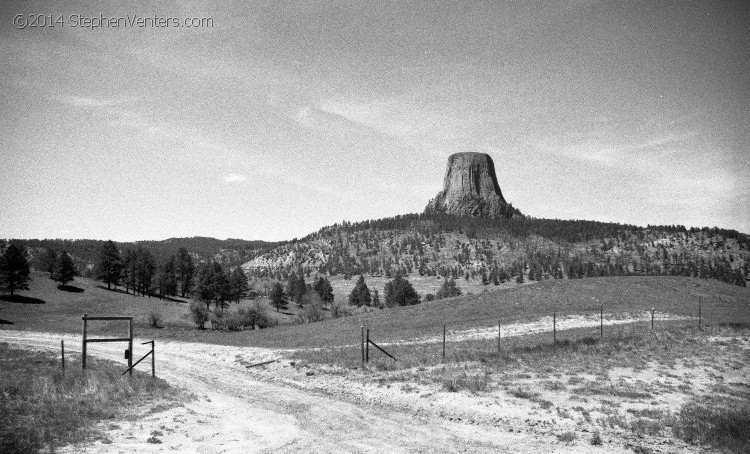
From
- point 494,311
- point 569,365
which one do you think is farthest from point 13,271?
point 569,365

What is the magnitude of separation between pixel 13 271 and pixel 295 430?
96903 millimetres

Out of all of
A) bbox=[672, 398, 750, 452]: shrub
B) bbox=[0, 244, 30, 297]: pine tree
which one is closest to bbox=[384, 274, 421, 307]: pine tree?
bbox=[0, 244, 30, 297]: pine tree

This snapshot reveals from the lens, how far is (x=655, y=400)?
17.3m

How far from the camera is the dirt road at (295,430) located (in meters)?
12.2

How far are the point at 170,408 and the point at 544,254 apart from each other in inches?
7449

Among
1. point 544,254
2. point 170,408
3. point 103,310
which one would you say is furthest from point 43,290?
point 544,254

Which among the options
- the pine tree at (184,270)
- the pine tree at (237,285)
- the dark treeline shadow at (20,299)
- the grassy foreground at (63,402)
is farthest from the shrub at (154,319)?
the pine tree at (184,270)

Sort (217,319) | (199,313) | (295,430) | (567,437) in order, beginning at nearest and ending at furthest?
(567,437) < (295,430) < (199,313) < (217,319)

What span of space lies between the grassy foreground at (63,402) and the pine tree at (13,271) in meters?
79.6

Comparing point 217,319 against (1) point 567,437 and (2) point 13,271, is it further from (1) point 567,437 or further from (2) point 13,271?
(1) point 567,437

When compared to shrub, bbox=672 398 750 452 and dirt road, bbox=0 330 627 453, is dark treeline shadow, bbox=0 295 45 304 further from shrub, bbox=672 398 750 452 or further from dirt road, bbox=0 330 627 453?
shrub, bbox=672 398 750 452

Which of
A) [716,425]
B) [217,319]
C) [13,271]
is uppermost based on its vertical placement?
[13,271]

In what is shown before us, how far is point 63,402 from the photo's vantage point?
1445 centimetres

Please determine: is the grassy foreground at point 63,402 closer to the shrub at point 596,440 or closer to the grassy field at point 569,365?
the grassy field at point 569,365
